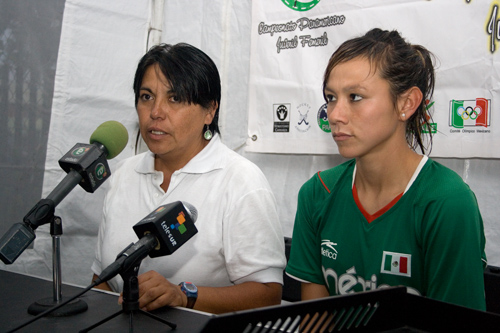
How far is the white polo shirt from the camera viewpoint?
1.41m

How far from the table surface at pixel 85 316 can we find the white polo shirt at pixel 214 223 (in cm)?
27

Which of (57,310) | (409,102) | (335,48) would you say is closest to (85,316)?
(57,310)

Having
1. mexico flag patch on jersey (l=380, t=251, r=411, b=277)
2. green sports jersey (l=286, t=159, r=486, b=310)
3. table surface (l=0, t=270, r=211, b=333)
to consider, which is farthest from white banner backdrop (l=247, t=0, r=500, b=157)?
table surface (l=0, t=270, r=211, b=333)

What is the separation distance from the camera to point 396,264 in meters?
1.20

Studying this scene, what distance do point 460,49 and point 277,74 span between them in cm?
78

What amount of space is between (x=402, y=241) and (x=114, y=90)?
66.9 inches

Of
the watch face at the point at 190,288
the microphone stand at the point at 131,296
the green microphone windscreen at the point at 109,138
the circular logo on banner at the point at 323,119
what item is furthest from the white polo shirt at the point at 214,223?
the circular logo on banner at the point at 323,119

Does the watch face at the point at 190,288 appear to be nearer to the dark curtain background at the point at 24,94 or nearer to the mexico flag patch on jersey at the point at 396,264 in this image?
the mexico flag patch on jersey at the point at 396,264

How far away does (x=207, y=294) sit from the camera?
1.31 meters

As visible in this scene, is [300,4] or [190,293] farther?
[300,4]

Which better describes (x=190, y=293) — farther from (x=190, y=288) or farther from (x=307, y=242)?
(x=307, y=242)

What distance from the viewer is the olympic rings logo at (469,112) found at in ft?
5.49

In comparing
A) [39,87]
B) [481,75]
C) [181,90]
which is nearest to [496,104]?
[481,75]

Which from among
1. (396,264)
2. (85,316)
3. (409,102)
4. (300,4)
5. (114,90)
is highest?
(300,4)
